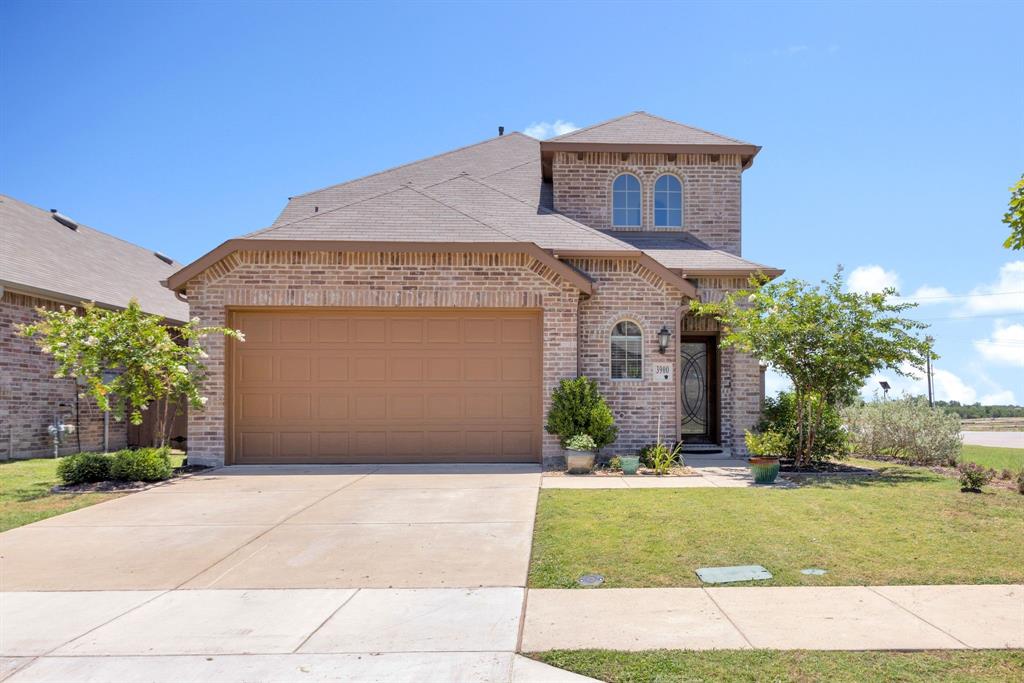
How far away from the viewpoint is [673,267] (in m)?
13.8

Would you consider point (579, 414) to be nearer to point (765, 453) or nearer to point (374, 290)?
point (765, 453)

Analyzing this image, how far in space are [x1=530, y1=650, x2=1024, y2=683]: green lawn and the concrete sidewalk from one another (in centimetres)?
11

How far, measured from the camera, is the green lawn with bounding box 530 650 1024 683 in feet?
12.7

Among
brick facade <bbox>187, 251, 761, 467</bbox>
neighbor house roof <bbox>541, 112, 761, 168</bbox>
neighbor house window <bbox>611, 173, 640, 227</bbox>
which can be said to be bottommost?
brick facade <bbox>187, 251, 761, 467</bbox>

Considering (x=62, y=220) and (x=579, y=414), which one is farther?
(x=62, y=220)

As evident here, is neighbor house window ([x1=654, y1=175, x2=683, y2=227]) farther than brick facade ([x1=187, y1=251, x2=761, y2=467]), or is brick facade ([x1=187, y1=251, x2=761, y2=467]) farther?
neighbor house window ([x1=654, y1=175, x2=683, y2=227])

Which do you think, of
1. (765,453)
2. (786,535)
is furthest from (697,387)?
→ (786,535)

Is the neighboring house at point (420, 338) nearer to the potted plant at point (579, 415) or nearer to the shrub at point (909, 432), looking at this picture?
the potted plant at point (579, 415)

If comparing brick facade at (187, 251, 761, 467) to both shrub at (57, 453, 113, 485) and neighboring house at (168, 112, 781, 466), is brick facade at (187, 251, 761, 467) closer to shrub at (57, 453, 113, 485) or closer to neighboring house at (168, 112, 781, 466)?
neighboring house at (168, 112, 781, 466)

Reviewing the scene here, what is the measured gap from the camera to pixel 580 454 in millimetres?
11367

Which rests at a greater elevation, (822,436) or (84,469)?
(822,436)

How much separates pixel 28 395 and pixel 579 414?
464 inches

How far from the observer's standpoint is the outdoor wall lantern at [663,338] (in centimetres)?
1270

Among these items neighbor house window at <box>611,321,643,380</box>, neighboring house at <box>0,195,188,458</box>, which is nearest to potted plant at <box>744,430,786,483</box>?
neighbor house window at <box>611,321,643,380</box>
